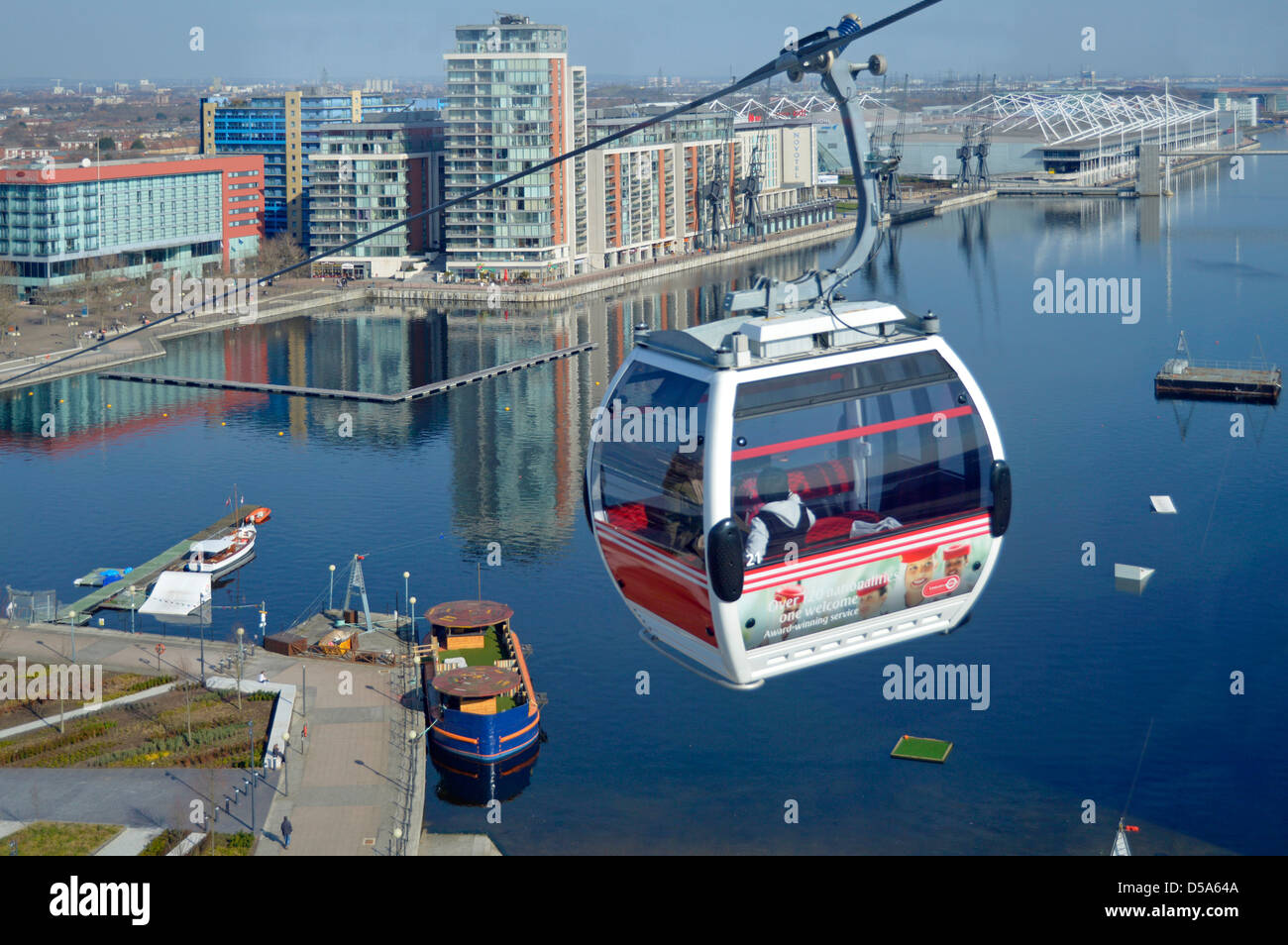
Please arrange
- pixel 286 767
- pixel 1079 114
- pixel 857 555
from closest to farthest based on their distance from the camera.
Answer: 1. pixel 857 555
2. pixel 286 767
3. pixel 1079 114

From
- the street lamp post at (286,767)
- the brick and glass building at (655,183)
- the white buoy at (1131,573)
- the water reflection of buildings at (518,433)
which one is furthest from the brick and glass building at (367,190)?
the street lamp post at (286,767)

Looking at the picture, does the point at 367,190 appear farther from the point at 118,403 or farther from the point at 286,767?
the point at 286,767

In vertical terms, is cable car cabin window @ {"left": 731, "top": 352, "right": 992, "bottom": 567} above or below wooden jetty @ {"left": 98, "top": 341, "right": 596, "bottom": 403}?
above

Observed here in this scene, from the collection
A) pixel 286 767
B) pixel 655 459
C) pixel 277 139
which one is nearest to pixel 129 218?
pixel 277 139

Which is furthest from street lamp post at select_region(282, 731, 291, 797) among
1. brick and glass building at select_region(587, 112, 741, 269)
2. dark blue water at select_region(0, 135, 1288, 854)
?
brick and glass building at select_region(587, 112, 741, 269)

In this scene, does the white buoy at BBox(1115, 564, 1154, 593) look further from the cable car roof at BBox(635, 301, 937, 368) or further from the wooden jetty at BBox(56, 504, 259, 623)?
the cable car roof at BBox(635, 301, 937, 368)

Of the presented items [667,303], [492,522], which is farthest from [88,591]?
[667,303]

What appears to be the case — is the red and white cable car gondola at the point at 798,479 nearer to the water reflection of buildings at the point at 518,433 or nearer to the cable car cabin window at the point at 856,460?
the cable car cabin window at the point at 856,460

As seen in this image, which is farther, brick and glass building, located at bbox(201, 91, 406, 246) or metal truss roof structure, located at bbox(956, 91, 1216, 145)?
metal truss roof structure, located at bbox(956, 91, 1216, 145)
